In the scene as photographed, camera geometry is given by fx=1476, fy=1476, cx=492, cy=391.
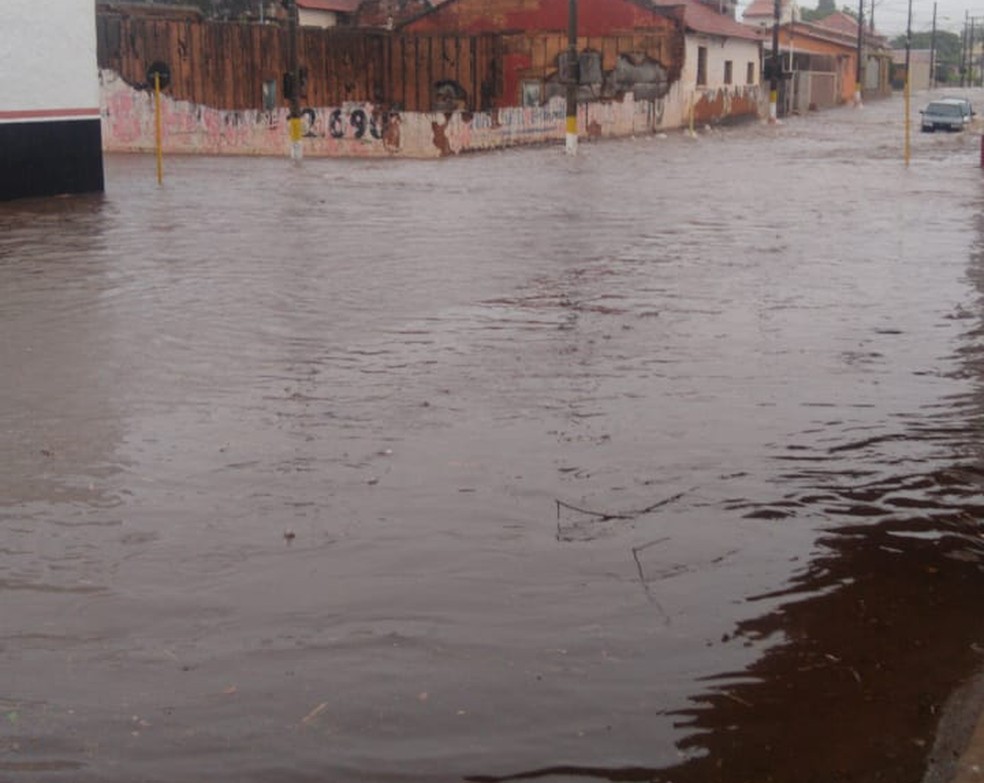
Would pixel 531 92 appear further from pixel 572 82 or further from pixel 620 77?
pixel 572 82

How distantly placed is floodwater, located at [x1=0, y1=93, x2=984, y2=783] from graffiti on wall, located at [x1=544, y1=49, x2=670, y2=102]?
38.9 metres

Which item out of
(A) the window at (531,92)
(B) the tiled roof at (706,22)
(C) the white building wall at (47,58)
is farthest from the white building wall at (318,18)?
(C) the white building wall at (47,58)

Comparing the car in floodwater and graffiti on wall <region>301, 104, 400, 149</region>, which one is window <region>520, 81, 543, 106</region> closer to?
graffiti on wall <region>301, 104, 400, 149</region>

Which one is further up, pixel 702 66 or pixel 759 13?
pixel 759 13

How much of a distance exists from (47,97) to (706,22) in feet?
140

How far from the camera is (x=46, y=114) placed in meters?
22.7

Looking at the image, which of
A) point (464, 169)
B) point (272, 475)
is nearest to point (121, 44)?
point (464, 169)

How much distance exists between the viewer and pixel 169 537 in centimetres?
638

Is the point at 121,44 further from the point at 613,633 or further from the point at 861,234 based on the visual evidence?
the point at 613,633

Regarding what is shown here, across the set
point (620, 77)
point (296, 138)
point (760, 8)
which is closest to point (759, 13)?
point (760, 8)

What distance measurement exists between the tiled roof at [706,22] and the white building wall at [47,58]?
3553 cm

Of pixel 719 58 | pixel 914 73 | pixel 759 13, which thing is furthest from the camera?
pixel 914 73

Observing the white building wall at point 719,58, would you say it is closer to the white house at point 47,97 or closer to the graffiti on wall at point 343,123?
the graffiti on wall at point 343,123

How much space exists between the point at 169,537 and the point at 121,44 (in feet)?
128
